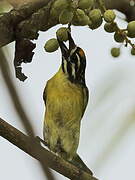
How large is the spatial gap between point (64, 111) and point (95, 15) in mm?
1203

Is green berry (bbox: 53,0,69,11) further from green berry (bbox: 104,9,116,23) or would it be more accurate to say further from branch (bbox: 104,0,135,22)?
branch (bbox: 104,0,135,22)

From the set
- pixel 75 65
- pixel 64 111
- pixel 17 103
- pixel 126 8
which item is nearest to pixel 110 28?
pixel 17 103

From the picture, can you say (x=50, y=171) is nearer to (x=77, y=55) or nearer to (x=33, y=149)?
(x=33, y=149)

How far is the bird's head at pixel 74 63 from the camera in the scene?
56.5 inches

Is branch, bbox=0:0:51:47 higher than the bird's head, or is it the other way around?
branch, bbox=0:0:51:47

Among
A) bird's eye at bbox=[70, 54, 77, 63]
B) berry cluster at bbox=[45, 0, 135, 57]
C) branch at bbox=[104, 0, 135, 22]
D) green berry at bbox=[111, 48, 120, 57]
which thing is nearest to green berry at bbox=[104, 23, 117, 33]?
berry cluster at bbox=[45, 0, 135, 57]

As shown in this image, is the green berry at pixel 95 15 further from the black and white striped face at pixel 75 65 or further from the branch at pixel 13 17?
the black and white striped face at pixel 75 65

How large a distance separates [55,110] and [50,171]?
1251 mm

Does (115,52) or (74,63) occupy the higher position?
(115,52)

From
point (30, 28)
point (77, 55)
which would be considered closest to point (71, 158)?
point (77, 55)

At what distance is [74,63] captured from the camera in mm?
1785

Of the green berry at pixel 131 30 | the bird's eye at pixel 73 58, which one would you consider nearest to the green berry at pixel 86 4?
the green berry at pixel 131 30

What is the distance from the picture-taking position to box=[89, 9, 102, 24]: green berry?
39.9 inches

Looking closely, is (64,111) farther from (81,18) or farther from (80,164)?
(81,18)
